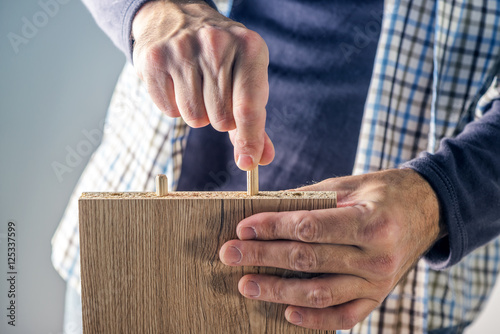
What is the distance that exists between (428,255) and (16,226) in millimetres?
1364

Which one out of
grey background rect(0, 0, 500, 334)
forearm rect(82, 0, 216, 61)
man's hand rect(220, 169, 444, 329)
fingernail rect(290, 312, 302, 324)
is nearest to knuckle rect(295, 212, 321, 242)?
man's hand rect(220, 169, 444, 329)

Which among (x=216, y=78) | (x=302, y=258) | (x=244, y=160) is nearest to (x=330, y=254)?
(x=302, y=258)

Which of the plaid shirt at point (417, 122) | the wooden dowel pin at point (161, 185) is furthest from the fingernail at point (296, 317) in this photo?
the plaid shirt at point (417, 122)

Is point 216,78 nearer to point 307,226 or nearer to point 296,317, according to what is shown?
point 307,226

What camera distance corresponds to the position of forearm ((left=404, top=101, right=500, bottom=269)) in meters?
0.68

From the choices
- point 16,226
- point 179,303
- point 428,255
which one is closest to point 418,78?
point 428,255

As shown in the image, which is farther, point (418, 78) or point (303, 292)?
point (418, 78)

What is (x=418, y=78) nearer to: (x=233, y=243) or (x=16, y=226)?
(x=233, y=243)

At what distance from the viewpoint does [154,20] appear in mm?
652

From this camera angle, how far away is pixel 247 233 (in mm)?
530

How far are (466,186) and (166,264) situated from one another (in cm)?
51

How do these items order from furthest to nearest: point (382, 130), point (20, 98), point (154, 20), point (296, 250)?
point (20, 98), point (382, 130), point (154, 20), point (296, 250)

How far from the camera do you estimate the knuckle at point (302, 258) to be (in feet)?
1.71

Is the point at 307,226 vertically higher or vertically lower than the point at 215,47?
lower
